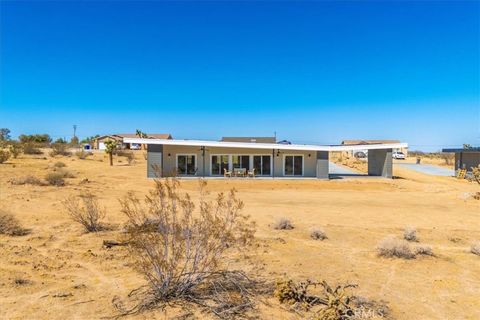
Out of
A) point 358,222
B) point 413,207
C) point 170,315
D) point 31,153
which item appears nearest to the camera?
point 170,315

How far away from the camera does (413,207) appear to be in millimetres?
15703

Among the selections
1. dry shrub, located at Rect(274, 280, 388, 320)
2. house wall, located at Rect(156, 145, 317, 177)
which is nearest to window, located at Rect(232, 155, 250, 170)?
house wall, located at Rect(156, 145, 317, 177)

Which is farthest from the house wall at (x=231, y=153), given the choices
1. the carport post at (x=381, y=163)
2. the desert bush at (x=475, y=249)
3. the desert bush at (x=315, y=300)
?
the desert bush at (x=315, y=300)

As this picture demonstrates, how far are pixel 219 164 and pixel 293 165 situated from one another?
5.91 metres

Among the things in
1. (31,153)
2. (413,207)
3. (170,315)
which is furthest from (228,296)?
(31,153)

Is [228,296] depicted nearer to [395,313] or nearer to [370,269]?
[395,313]

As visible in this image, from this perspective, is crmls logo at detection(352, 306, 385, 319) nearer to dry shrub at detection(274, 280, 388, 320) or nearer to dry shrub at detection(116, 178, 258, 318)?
dry shrub at detection(274, 280, 388, 320)

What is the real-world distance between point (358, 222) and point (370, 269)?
5.01 m

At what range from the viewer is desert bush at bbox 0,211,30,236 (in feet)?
29.8

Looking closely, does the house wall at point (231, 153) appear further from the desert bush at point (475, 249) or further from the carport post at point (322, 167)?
the desert bush at point (475, 249)

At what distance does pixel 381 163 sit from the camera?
29.6 m

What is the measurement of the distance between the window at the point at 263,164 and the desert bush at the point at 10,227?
20693 millimetres

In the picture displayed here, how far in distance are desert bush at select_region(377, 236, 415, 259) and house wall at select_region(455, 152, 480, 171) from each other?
1165 inches

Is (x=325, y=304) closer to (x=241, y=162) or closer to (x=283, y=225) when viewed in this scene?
(x=283, y=225)
